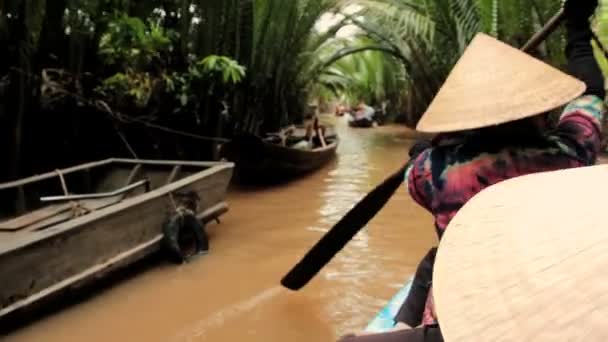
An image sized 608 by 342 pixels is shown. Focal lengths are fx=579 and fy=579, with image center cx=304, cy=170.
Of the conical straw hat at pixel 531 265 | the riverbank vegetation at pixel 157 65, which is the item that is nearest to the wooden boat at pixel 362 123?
the riverbank vegetation at pixel 157 65

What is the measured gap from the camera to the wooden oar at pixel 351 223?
2.70 meters

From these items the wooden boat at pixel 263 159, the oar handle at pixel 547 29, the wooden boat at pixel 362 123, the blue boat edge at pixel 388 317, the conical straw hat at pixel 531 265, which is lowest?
the wooden boat at pixel 362 123

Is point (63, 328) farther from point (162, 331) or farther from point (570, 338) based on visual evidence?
point (570, 338)

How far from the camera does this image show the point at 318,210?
6.67 m

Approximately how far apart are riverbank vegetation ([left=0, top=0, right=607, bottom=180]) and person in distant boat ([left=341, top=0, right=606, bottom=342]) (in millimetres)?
3712

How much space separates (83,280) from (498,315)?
3478mm

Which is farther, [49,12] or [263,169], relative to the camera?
[263,169]

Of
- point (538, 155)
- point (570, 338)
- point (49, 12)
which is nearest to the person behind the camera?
point (570, 338)

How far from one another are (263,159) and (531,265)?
21.8 ft

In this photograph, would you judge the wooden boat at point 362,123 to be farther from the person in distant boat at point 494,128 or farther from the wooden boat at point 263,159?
the person in distant boat at point 494,128

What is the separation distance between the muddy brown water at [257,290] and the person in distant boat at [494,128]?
1.90 meters

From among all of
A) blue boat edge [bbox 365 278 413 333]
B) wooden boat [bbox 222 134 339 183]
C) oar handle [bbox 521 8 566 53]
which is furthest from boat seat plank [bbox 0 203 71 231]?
oar handle [bbox 521 8 566 53]

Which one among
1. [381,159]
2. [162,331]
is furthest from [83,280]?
[381,159]

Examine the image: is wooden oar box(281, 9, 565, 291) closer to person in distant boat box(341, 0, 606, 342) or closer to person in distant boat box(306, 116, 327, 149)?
person in distant boat box(341, 0, 606, 342)
